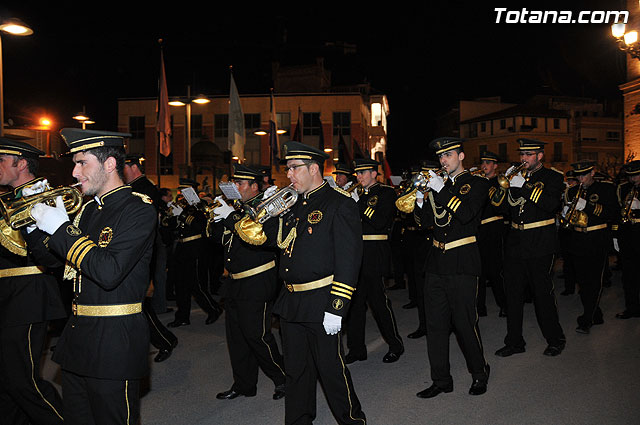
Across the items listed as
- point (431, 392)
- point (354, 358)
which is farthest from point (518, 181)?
point (354, 358)

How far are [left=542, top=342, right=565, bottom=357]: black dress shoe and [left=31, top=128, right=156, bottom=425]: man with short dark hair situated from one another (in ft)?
17.1

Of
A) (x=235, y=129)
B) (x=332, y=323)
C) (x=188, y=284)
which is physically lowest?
(x=188, y=284)

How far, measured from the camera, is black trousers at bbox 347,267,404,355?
6867 mm

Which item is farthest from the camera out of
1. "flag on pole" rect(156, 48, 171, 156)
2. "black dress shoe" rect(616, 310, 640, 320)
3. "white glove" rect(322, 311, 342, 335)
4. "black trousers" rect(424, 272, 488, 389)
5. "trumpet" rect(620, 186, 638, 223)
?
"flag on pole" rect(156, 48, 171, 156)

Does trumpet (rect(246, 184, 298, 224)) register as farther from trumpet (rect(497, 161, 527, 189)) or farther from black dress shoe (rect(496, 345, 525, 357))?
black dress shoe (rect(496, 345, 525, 357))

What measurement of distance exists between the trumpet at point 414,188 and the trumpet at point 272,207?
1.63m

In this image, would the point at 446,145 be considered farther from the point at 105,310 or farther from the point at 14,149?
the point at 14,149

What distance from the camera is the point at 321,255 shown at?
4363 millimetres

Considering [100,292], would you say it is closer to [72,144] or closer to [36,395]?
[72,144]

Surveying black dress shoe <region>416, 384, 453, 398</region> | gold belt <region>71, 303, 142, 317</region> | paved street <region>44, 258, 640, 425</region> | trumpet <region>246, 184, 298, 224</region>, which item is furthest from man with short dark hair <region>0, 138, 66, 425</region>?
black dress shoe <region>416, 384, 453, 398</region>

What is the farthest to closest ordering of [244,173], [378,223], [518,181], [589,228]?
1. [589,228]
2. [378,223]
3. [518,181]
4. [244,173]

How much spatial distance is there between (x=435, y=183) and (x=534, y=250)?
2.04m

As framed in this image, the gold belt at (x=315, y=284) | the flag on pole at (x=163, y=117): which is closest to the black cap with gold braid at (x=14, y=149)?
the gold belt at (x=315, y=284)

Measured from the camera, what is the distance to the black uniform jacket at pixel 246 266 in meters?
5.59
